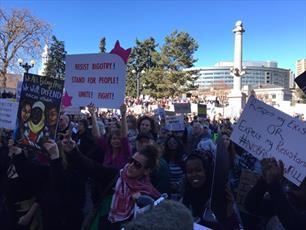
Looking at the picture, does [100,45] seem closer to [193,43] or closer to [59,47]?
[59,47]

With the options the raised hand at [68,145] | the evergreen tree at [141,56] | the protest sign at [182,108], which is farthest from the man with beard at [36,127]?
the evergreen tree at [141,56]

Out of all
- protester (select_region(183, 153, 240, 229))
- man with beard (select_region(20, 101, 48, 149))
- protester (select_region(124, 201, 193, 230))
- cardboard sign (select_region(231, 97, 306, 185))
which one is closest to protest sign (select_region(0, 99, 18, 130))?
man with beard (select_region(20, 101, 48, 149))

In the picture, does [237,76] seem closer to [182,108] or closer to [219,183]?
[182,108]

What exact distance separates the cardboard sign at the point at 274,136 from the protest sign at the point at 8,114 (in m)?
3.16

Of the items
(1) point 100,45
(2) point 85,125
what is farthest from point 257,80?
(2) point 85,125

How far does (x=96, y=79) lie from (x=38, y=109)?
1.25 metres

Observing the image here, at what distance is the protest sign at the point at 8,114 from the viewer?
5.50 meters

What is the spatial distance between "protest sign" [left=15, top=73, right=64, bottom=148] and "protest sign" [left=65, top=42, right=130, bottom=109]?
99cm

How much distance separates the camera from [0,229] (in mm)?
4051

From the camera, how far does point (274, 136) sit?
Result: 11.0 ft

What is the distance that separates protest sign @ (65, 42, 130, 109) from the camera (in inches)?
198

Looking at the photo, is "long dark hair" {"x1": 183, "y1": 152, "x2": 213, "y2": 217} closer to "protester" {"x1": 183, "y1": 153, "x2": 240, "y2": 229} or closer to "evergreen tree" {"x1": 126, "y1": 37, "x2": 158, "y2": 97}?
"protester" {"x1": 183, "y1": 153, "x2": 240, "y2": 229}

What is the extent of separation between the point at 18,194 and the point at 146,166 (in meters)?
1.44

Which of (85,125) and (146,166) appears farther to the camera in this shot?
(85,125)
